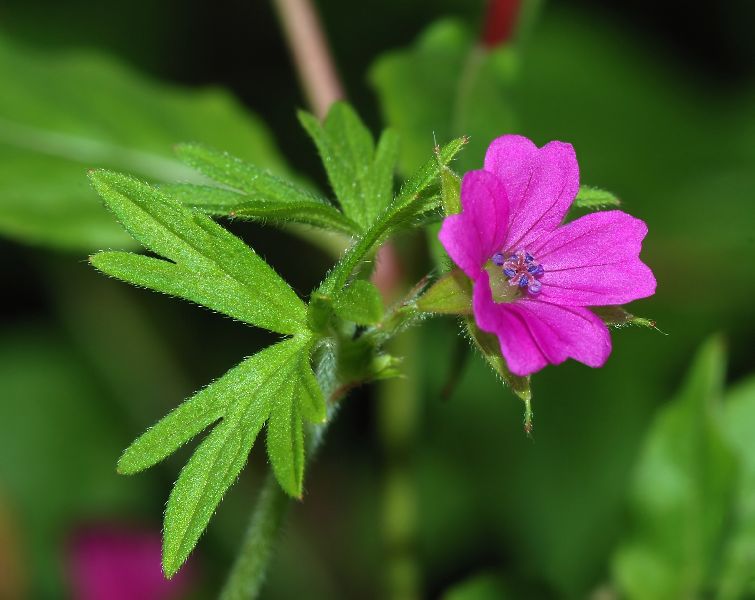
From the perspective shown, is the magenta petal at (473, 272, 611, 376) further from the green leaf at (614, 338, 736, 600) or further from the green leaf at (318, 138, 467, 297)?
the green leaf at (614, 338, 736, 600)

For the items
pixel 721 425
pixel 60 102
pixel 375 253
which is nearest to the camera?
pixel 375 253

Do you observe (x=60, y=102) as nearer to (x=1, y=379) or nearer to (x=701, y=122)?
(x=1, y=379)

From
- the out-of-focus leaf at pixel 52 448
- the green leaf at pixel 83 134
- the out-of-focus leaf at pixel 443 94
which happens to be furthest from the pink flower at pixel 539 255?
the out-of-focus leaf at pixel 52 448

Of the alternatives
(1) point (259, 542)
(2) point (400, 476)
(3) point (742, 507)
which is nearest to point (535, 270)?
(1) point (259, 542)

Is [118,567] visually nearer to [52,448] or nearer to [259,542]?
[52,448]

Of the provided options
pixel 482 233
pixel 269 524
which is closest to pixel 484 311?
pixel 482 233

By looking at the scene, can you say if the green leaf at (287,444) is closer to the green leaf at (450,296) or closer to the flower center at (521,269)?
the green leaf at (450,296)

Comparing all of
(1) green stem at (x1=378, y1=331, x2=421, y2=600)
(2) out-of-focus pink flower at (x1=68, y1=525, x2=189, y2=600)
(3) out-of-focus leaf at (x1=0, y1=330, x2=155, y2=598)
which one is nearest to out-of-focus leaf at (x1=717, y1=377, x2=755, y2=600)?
(1) green stem at (x1=378, y1=331, x2=421, y2=600)
